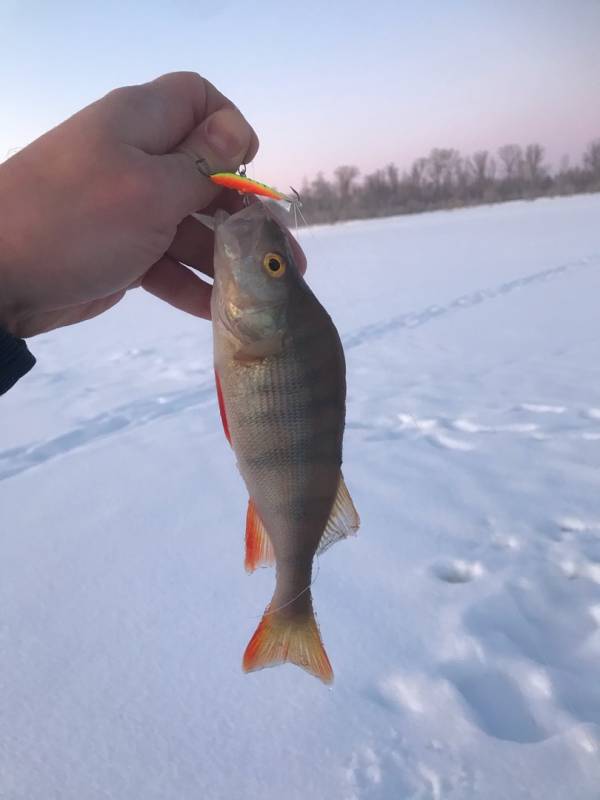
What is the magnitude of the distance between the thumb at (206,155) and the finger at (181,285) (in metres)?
0.54

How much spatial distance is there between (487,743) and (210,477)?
2.48 metres

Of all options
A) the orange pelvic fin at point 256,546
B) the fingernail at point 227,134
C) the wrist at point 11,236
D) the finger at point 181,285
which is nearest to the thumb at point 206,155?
the fingernail at point 227,134

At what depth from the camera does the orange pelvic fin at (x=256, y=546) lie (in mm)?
1565

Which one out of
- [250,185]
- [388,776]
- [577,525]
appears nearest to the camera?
[250,185]

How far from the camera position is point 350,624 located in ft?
8.77

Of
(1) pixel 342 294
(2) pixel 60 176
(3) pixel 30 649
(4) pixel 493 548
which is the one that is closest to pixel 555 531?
(4) pixel 493 548

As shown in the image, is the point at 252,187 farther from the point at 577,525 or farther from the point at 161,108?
the point at 577,525

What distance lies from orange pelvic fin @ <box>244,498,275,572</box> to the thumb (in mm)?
880

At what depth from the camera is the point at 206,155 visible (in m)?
1.78

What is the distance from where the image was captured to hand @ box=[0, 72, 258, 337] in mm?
1606

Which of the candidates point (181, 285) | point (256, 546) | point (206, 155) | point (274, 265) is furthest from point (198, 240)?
point (256, 546)

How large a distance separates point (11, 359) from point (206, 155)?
32.7 inches

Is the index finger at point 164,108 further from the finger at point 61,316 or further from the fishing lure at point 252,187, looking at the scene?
the finger at point 61,316

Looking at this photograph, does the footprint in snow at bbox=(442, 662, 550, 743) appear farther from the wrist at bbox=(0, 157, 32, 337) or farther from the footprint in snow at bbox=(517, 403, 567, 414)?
the footprint in snow at bbox=(517, 403, 567, 414)
